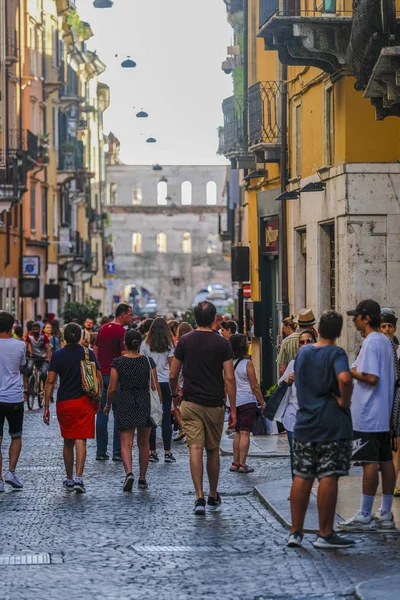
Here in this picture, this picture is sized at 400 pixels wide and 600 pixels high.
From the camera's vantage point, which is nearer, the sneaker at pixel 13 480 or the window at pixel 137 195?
the sneaker at pixel 13 480

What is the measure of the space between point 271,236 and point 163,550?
19093 mm

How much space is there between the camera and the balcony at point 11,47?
47.7 meters

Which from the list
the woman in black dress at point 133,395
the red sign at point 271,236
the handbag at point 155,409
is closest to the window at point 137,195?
the red sign at point 271,236

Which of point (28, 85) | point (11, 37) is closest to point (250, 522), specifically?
point (11, 37)

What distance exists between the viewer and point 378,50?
17.4 metres

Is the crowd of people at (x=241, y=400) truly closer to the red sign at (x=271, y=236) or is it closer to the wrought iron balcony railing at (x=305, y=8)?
the wrought iron balcony railing at (x=305, y=8)

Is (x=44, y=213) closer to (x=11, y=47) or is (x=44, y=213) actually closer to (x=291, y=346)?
(x=11, y=47)

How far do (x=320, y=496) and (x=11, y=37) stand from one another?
39.7m

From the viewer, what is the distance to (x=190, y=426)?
13.4 metres

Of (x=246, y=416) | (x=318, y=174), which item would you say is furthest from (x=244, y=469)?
(x=318, y=174)

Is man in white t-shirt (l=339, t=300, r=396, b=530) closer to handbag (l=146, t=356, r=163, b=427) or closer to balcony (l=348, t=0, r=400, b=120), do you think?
handbag (l=146, t=356, r=163, b=427)

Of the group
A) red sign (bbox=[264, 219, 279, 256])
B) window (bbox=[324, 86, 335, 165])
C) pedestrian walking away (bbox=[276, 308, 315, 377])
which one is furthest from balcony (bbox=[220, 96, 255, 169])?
pedestrian walking away (bbox=[276, 308, 315, 377])

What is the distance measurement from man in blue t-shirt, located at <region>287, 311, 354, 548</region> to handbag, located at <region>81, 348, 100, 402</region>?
15.0 ft

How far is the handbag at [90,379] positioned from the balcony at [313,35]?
6.58 m
